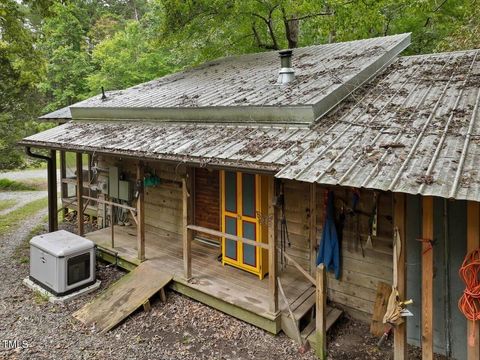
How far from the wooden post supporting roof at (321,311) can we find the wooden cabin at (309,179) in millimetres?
51

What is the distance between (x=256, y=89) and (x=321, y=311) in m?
3.86

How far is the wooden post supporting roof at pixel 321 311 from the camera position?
4258 mm

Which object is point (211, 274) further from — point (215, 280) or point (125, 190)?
point (125, 190)

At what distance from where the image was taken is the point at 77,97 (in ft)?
71.1

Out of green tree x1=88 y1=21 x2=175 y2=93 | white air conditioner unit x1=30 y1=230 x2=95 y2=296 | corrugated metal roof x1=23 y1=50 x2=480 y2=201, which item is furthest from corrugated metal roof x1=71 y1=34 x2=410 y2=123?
green tree x1=88 y1=21 x2=175 y2=93

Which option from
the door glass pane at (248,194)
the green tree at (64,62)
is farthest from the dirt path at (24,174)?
the door glass pane at (248,194)

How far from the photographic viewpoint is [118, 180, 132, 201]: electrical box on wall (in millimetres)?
8086

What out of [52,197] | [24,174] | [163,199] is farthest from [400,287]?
[24,174]

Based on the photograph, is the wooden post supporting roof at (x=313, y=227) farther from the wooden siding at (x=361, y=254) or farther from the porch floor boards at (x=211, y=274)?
the porch floor boards at (x=211, y=274)

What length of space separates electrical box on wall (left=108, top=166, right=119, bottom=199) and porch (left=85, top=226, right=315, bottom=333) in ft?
3.40

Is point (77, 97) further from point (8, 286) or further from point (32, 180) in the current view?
point (8, 286)

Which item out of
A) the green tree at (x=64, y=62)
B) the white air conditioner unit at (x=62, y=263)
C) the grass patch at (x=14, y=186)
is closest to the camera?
the white air conditioner unit at (x=62, y=263)

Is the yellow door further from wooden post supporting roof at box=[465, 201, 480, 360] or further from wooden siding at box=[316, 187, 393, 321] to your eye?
wooden post supporting roof at box=[465, 201, 480, 360]

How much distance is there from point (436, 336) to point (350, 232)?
1630 millimetres
